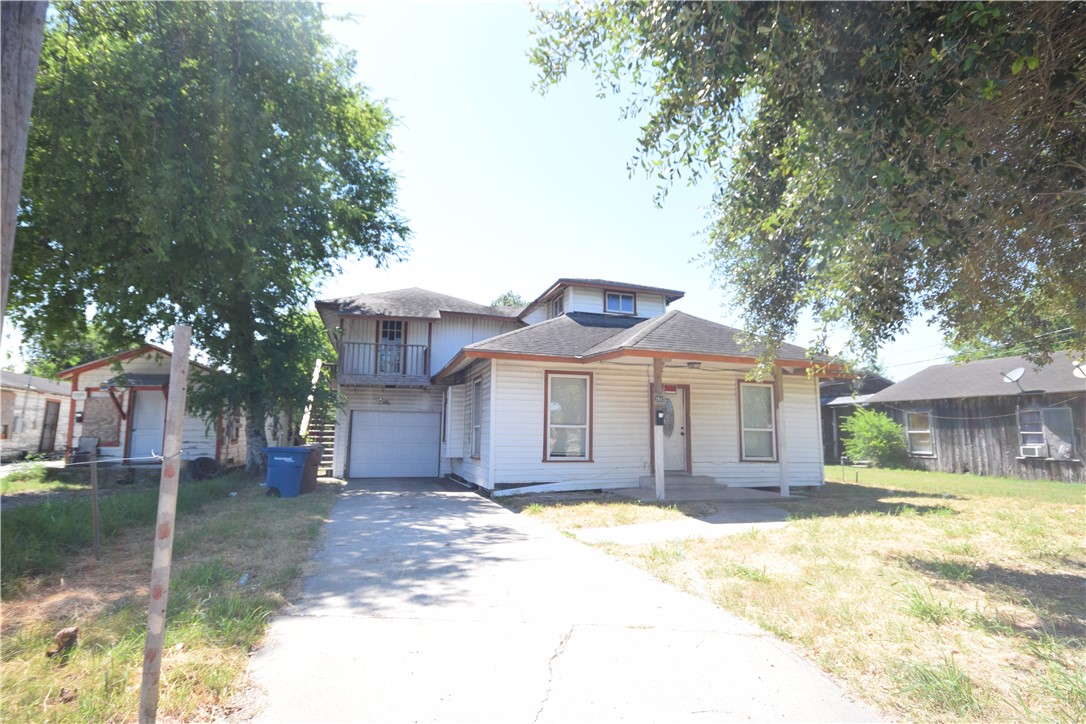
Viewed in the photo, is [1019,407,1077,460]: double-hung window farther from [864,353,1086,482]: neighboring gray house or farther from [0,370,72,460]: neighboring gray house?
[0,370,72,460]: neighboring gray house

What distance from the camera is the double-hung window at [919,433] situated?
68.7 feet

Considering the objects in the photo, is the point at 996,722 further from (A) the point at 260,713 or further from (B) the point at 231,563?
(B) the point at 231,563

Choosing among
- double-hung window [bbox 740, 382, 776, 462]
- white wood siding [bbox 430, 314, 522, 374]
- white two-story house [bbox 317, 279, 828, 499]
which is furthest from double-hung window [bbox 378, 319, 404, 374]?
double-hung window [bbox 740, 382, 776, 462]

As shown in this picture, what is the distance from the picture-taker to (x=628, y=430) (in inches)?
492

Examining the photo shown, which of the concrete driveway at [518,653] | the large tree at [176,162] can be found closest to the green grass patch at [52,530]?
the concrete driveway at [518,653]

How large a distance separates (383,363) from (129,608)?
1376 cm

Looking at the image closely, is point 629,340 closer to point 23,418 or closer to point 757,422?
point 757,422

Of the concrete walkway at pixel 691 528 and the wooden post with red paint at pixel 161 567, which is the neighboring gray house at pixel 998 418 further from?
the wooden post with red paint at pixel 161 567

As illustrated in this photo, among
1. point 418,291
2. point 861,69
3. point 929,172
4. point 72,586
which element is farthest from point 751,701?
point 418,291

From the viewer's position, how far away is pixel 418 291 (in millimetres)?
21266

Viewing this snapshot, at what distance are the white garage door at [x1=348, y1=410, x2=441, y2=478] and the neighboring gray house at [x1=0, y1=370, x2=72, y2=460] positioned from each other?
39.2 feet

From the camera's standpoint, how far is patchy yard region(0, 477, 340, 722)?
2.76m

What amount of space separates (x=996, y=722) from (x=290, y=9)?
15108 millimetres

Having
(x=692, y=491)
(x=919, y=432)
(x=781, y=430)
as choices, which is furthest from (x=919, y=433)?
(x=692, y=491)
